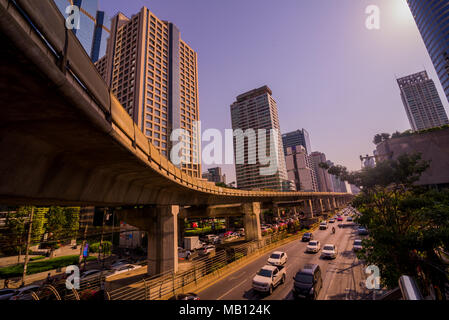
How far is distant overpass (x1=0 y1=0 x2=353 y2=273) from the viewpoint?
2852 millimetres

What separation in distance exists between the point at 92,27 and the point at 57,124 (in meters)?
221

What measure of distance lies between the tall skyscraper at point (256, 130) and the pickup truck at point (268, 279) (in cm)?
11483

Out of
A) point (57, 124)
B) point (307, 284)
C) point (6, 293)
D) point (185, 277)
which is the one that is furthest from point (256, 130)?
point (57, 124)

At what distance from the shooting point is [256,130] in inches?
5650

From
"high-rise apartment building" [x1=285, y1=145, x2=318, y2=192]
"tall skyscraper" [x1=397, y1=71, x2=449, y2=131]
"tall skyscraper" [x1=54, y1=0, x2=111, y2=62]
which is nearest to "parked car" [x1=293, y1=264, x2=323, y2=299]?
"high-rise apartment building" [x1=285, y1=145, x2=318, y2=192]

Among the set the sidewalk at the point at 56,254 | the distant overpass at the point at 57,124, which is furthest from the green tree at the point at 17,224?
the distant overpass at the point at 57,124

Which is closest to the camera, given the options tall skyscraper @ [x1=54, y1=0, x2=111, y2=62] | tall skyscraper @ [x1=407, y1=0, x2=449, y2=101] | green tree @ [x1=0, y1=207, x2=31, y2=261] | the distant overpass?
the distant overpass

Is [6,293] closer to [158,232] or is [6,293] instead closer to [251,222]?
[158,232]

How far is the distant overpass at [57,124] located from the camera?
2852 millimetres

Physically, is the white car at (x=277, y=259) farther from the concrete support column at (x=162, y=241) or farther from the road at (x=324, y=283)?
the concrete support column at (x=162, y=241)

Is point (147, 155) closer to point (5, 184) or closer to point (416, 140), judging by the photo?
Result: point (5, 184)

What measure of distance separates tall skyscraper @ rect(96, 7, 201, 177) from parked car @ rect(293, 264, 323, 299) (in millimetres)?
55040

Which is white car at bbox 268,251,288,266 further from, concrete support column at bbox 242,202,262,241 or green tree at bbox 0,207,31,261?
green tree at bbox 0,207,31,261

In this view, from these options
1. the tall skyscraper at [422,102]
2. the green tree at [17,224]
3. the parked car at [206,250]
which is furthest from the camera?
the tall skyscraper at [422,102]
